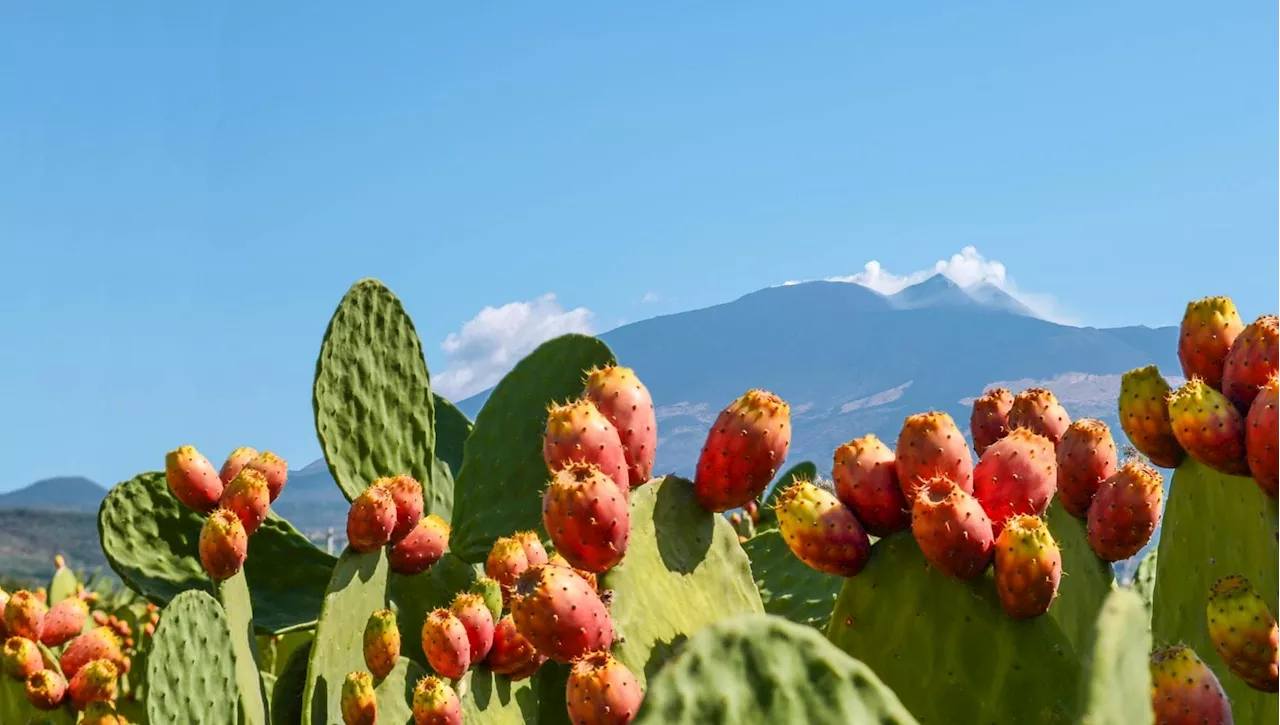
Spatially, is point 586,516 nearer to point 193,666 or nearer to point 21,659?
point 193,666

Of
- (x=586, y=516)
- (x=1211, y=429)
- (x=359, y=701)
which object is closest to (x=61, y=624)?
(x=359, y=701)

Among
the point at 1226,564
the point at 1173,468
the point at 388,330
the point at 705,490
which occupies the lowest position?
the point at 1226,564

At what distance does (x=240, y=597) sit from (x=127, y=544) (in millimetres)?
834

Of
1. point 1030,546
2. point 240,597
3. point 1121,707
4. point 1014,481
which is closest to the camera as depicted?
point 1121,707

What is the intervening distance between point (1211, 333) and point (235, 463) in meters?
2.45

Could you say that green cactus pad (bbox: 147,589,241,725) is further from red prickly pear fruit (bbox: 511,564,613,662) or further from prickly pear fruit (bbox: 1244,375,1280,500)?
prickly pear fruit (bbox: 1244,375,1280,500)

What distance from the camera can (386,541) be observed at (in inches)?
119

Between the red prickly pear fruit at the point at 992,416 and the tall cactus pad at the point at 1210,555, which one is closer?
the tall cactus pad at the point at 1210,555

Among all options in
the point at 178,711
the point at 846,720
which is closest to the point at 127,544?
the point at 178,711

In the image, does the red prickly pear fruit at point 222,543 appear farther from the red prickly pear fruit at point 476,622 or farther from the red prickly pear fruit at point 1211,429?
the red prickly pear fruit at point 1211,429

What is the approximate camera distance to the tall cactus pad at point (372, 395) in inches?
138

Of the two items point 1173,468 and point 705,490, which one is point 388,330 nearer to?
point 705,490

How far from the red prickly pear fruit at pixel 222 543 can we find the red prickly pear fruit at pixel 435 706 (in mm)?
900

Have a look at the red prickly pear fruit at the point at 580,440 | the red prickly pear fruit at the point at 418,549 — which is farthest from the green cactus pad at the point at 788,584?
the red prickly pear fruit at the point at 580,440
